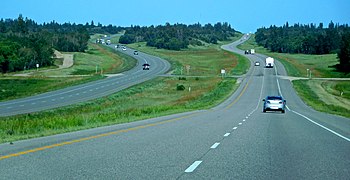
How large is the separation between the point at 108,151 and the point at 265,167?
4.17 m

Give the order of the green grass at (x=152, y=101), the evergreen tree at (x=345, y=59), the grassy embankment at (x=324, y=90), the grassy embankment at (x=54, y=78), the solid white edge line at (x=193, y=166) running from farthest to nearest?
the evergreen tree at (x=345, y=59) → the grassy embankment at (x=54, y=78) → the grassy embankment at (x=324, y=90) → the green grass at (x=152, y=101) → the solid white edge line at (x=193, y=166)

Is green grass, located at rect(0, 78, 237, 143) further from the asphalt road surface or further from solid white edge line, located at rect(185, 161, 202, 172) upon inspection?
solid white edge line, located at rect(185, 161, 202, 172)

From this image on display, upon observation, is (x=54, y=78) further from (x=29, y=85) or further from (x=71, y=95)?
(x=71, y=95)

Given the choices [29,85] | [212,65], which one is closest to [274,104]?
[29,85]

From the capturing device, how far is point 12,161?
10.8 m

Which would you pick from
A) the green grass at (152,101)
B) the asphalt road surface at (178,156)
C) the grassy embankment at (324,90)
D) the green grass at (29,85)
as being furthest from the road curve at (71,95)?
the asphalt road surface at (178,156)

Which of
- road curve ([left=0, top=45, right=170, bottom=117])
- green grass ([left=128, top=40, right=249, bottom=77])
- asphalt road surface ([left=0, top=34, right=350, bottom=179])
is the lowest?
road curve ([left=0, top=45, right=170, bottom=117])

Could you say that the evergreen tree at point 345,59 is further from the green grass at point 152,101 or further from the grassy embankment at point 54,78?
the grassy embankment at point 54,78

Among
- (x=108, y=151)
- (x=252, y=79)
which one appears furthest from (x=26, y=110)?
(x=252, y=79)

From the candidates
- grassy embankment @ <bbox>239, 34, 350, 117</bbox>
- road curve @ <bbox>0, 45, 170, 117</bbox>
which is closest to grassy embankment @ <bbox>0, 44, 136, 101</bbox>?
road curve @ <bbox>0, 45, 170, 117</bbox>

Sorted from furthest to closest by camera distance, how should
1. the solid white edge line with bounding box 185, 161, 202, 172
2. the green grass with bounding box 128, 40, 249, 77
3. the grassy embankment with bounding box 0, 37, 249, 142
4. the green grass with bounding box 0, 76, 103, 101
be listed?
the green grass with bounding box 128, 40, 249, 77 < the green grass with bounding box 0, 76, 103, 101 < the grassy embankment with bounding box 0, 37, 249, 142 < the solid white edge line with bounding box 185, 161, 202, 172

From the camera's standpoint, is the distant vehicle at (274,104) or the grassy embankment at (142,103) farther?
the distant vehicle at (274,104)

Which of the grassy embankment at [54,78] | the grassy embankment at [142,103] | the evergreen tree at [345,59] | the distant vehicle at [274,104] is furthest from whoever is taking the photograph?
the evergreen tree at [345,59]

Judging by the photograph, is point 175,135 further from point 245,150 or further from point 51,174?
point 51,174
